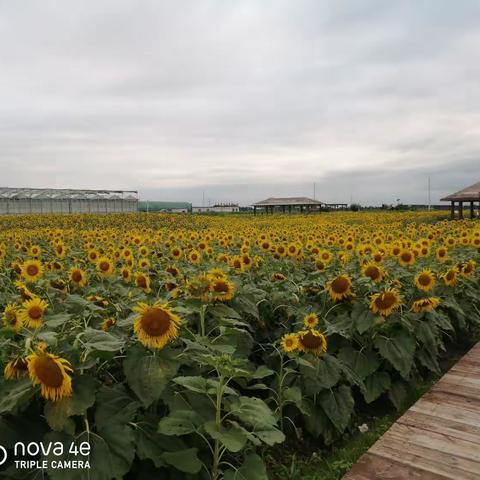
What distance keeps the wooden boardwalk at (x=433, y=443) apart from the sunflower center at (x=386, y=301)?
2.20 feet

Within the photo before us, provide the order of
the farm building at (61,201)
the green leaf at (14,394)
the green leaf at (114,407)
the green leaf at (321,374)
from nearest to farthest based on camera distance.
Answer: the green leaf at (14,394), the green leaf at (114,407), the green leaf at (321,374), the farm building at (61,201)

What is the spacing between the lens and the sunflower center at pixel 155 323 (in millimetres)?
2309

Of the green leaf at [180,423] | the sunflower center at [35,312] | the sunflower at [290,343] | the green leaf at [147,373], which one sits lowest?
the green leaf at [180,423]

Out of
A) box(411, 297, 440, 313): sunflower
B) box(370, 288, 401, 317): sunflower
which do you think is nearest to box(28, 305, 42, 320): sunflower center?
box(370, 288, 401, 317): sunflower

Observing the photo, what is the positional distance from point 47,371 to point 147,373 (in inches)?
18.9

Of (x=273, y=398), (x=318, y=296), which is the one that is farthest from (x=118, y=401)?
(x=318, y=296)

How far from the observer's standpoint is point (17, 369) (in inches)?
82.3

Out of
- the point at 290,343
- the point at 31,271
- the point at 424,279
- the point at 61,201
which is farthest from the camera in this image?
the point at 61,201

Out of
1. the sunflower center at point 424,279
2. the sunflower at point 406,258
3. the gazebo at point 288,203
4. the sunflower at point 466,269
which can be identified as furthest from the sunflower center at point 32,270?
the gazebo at point 288,203

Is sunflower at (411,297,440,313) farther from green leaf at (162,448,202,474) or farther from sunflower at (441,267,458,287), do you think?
green leaf at (162,448,202,474)

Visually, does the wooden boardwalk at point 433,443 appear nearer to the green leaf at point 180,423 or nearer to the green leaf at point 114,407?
the green leaf at point 180,423

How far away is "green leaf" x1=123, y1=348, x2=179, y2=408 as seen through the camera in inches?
87.5

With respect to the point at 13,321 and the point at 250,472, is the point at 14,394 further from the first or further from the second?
the point at 250,472

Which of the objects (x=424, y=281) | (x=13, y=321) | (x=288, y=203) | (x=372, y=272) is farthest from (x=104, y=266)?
(x=288, y=203)
